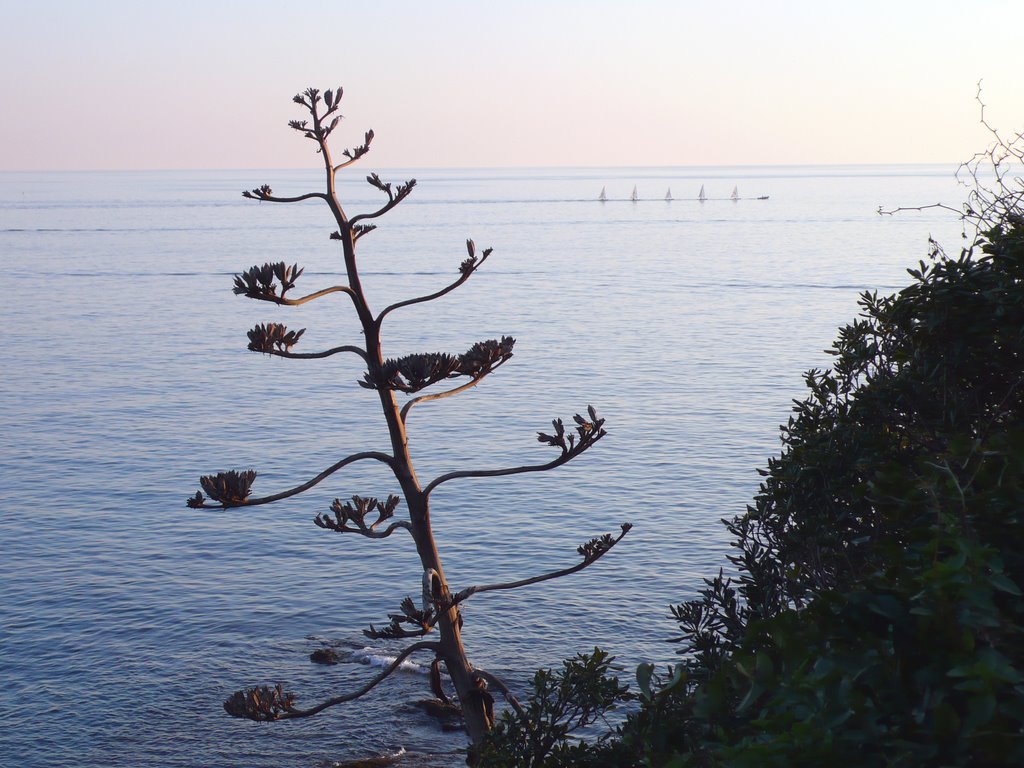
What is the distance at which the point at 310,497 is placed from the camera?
126 feet

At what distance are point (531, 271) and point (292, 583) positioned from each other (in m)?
86.8

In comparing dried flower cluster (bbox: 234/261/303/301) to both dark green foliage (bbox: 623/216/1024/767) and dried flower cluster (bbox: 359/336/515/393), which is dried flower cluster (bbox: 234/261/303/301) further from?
dark green foliage (bbox: 623/216/1024/767)

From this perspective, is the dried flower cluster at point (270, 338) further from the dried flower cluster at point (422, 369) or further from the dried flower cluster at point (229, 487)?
the dried flower cluster at point (229, 487)

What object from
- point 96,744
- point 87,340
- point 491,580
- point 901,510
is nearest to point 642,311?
point 87,340

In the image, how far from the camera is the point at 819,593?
12.3ft

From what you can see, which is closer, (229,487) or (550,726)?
(550,726)

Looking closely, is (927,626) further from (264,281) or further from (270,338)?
(270,338)

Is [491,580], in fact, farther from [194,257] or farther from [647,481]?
[194,257]

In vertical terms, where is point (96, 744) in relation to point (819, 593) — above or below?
below

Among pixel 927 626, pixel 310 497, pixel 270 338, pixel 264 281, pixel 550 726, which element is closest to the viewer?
pixel 927 626

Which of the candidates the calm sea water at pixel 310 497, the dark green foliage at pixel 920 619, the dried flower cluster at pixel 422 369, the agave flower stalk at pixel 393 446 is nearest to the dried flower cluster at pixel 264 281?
the agave flower stalk at pixel 393 446

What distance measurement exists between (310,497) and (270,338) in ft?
91.5

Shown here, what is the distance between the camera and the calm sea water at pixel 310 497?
2342 centimetres

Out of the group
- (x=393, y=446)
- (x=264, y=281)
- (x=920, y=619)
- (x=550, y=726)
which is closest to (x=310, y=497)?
(x=393, y=446)
